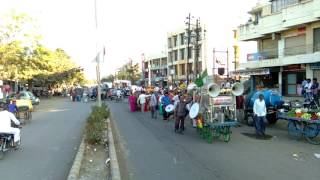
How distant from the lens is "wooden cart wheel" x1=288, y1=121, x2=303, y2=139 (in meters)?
16.0

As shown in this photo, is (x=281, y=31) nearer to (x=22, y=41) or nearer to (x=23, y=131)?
(x=22, y=41)

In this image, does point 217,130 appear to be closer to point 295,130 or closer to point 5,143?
point 295,130

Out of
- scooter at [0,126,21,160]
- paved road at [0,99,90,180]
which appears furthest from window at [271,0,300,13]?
scooter at [0,126,21,160]

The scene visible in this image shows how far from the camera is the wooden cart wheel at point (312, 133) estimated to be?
14984mm

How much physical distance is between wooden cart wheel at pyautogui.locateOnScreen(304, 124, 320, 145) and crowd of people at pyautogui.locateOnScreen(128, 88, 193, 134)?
5029 mm

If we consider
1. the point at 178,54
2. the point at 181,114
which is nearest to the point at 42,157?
A: the point at 181,114

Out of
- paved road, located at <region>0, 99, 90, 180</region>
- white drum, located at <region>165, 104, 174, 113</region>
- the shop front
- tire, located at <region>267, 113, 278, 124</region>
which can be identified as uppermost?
the shop front

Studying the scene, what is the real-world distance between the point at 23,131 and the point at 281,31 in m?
29.8

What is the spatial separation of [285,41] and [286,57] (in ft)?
7.62

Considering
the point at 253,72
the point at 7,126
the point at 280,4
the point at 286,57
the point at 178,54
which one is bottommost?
the point at 7,126

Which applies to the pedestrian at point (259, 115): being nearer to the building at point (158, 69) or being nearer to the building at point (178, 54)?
the building at point (178, 54)

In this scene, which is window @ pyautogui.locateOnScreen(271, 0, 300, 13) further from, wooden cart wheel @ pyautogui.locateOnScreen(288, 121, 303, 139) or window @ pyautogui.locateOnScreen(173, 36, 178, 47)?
window @ pyautogui.locateOnScreen(173, 36, 178, 47)

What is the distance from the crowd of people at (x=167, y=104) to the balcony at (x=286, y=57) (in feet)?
41.2

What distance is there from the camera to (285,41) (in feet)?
142
